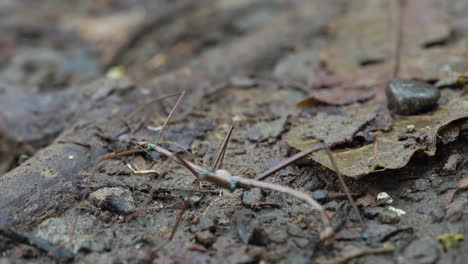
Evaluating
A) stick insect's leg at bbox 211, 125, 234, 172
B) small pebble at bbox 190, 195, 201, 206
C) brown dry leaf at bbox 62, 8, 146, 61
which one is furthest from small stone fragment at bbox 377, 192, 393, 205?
brown dry leaf at bbox 62, 8, 146, 61

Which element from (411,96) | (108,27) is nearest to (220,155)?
(411,96)

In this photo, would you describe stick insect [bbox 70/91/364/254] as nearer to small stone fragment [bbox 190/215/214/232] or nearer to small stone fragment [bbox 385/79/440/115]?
small stone fragment [bbox 190/215/214/232]

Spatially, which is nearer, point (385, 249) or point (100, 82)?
point (385, 249)

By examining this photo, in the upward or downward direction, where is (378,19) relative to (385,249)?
upward

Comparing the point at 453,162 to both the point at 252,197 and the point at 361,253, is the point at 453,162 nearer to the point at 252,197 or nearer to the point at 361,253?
the point at 361,253

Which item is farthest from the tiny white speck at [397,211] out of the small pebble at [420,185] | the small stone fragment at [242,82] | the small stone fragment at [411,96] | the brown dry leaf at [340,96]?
the small stone fragment at [242,82]

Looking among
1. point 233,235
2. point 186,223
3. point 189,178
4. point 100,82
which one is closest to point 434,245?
point 233,235

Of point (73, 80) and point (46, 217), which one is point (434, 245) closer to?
point (46, 217)
